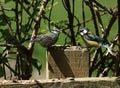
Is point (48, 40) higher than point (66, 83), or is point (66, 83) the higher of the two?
point (48, 40)

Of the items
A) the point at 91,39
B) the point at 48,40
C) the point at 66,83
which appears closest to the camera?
the point at 66,83

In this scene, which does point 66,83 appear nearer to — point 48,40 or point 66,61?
point 66,61

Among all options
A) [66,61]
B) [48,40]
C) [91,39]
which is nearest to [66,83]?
[66,61]

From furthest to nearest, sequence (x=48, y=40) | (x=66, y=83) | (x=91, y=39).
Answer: (x=91, y=39) < (x=48, y=40) < (x=66, y=83)

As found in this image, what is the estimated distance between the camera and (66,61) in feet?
6.80

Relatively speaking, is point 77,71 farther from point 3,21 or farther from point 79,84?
point 3,21

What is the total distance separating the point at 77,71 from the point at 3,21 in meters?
0.75

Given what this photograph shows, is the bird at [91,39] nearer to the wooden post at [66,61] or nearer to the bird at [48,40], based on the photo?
the bird at [48,40]

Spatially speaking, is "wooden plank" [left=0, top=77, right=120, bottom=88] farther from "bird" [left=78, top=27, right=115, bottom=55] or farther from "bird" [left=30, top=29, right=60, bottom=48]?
"bird" [left=78, top=27, right=115, bottom=55]

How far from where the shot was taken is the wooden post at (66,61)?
2.06 meters

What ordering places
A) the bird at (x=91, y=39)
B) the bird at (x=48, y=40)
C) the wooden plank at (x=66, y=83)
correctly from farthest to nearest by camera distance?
1. the bird at (x=91, y=39)
2. the bird at (x=48, y=40)
3. the wooden plank at (x=66, y=83)

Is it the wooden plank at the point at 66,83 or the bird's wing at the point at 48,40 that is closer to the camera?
the wooden plank at the point at 66,83

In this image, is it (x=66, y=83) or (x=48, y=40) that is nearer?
(x=66, y=83)

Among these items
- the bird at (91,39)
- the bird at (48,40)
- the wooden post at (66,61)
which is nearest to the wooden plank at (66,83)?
the wooden post at (66,61)
